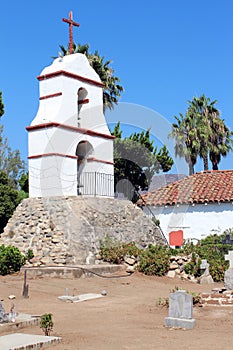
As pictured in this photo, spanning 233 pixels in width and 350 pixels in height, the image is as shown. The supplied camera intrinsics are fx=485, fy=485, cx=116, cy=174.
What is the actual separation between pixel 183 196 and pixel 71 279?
11366 millimetres

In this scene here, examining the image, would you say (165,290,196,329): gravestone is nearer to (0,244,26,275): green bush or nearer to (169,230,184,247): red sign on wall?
(0,244,26,275): green bush

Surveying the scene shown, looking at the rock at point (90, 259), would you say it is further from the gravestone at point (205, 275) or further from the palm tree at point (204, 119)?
the palm tree at point (204, 119)

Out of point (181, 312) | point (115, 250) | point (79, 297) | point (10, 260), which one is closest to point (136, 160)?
point (115, 250)

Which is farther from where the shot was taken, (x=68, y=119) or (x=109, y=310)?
(x=68, y=119)

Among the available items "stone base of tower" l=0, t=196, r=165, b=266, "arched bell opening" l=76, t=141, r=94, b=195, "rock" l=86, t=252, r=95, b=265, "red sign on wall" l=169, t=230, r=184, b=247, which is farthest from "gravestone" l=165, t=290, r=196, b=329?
"red sign on wall" l=169, t=230, r=184, b=247

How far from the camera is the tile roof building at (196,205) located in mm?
23891

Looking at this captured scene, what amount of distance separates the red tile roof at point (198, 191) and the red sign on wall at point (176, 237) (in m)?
1.55

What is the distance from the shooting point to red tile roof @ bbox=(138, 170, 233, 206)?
2425 centimetres

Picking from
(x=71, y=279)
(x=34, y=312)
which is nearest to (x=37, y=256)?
(x=71, y=279)

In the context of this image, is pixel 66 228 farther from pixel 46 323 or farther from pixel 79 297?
pixel 46 323

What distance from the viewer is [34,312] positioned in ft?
34.2

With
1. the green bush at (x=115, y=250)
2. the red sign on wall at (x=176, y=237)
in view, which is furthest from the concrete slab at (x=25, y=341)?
the red sign on wall at (x=176, y=237)

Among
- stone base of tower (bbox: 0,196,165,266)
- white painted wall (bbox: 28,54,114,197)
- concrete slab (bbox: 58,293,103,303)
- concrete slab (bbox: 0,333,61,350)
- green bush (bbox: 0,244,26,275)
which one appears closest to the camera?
concrete slab (bbox: 0,333,61,350)

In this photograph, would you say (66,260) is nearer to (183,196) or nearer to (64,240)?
(64,240)
